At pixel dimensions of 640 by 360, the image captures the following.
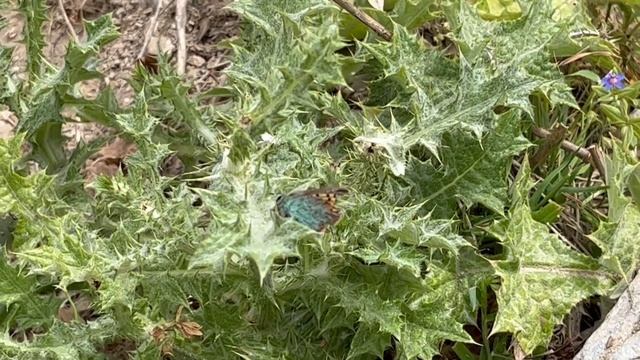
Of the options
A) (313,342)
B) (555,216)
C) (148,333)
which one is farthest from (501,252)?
(148,333)

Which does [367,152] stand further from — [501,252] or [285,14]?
[501,252]

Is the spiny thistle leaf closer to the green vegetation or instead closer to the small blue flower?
the green vegetation

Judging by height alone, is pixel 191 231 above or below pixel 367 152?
below

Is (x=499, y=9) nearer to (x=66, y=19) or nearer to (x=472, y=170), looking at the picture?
(x=472, y=170)

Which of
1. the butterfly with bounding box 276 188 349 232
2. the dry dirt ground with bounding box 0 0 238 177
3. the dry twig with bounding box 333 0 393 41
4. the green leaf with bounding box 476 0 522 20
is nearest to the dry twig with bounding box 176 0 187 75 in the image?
the dry dirt ground with bounding box 0 0 238 177

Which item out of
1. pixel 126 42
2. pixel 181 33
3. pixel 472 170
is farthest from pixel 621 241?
pixel 126 42

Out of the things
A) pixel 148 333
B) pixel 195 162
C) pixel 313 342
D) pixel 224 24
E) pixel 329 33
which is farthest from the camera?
pixel 224 24
